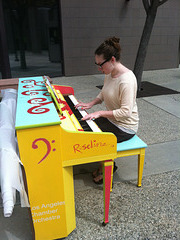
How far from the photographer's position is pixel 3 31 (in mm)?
7820

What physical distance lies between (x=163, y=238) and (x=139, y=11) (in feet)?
29.6

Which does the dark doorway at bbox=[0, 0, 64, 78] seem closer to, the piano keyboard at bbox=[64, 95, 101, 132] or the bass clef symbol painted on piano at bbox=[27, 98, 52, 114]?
the piano keyboard at bbox=[64, 95, 101, 132]

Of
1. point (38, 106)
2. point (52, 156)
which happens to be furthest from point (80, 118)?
point (52, 156)

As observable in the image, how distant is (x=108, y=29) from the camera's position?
351 inches

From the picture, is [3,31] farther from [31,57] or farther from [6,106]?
[6,106]

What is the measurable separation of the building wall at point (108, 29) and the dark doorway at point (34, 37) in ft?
1.47

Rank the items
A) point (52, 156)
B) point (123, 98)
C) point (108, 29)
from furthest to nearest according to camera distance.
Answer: point (108, 29)
point (123, 98)
point (52, 156)

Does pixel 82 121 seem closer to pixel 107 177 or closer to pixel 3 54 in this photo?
pixel 107 177

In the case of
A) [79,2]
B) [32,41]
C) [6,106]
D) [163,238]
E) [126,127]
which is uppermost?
[79,2]

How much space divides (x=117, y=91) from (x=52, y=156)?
40.5 inches

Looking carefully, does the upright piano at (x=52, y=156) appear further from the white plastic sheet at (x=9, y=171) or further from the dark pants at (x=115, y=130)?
the dark pants at (x=115, y=130)

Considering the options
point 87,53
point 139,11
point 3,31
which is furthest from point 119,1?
point 3,31

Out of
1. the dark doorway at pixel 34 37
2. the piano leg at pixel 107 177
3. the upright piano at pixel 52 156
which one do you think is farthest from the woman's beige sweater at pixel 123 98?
the dark doorway at pixel 34 37

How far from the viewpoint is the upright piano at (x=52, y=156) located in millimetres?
1562
